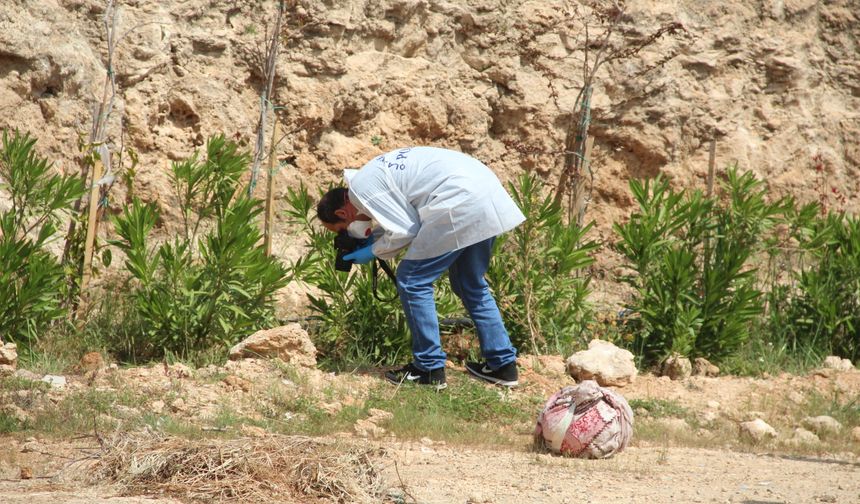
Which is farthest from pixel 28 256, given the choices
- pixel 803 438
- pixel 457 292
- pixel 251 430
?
pixel 803 438

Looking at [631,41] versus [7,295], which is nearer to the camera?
[7,295]

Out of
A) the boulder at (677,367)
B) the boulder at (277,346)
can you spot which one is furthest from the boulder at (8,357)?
the boulder at (677,367)

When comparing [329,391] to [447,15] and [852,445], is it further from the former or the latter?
[447,15]

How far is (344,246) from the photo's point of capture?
5945 mm

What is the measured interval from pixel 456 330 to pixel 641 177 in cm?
391

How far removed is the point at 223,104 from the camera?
8414 mm

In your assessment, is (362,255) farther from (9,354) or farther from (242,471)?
(242,471)

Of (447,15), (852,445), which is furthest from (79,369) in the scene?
(447,15)

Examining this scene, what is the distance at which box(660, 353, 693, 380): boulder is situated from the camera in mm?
6652

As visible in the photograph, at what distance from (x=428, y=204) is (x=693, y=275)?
2187 mm

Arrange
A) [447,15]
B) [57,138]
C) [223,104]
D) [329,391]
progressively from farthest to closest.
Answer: [447,15] → [223,104] → [57,138] → [329,391]

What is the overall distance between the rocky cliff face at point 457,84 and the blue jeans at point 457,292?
7.33 feet

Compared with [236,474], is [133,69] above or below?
above

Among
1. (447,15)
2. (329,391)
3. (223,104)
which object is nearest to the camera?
(329,391)
